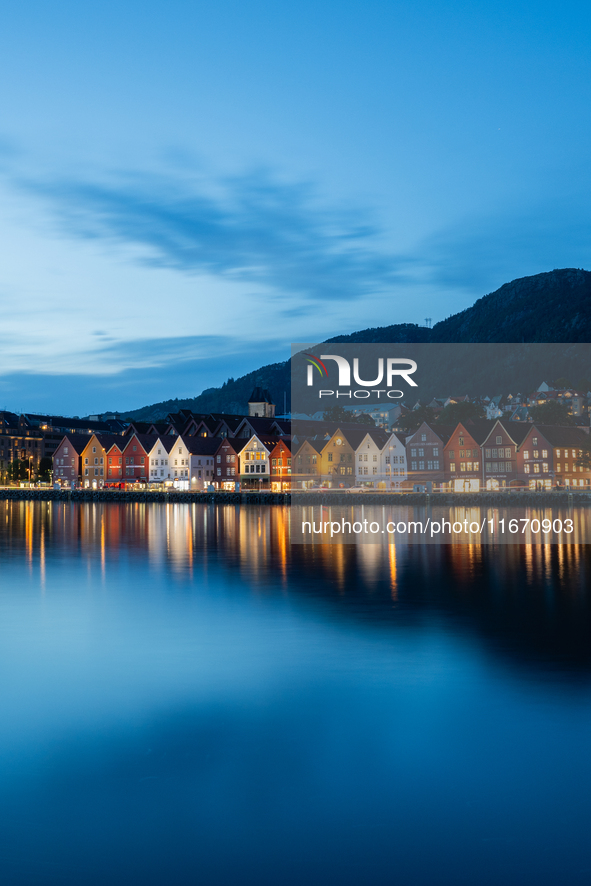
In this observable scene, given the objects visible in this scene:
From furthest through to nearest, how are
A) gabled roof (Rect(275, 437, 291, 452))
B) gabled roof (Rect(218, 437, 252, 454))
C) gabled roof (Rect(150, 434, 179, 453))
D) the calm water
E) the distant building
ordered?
1. the distant building
2. gabled roof (Rect(150, 434, 179, 453))
3. gabled roof (Rect(218, 437, 252, 454))
4. gabled roof (Rect(275, 437, 291, 452))
5. the calm water

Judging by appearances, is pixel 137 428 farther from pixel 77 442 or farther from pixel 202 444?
pixel 202 444

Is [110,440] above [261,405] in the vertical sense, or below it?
below

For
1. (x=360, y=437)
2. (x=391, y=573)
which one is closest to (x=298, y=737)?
(x=391, y=573)

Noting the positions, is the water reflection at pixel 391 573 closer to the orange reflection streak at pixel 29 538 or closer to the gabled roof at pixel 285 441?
the orange reflection streak at pixel 29 538

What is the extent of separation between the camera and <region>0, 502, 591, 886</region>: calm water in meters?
8.14

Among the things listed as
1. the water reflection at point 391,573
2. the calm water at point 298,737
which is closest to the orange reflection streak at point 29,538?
the water reflection at point 391,573

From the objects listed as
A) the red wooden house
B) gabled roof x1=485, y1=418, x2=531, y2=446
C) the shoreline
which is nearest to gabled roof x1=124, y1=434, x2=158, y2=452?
the shoreline

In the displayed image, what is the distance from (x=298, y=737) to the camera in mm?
11844

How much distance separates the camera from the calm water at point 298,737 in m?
8.14

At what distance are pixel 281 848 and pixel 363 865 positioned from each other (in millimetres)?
913

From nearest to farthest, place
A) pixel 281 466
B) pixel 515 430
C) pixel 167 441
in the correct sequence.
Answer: pixel 515 430 → pixel 281 466 → pixel 167 441

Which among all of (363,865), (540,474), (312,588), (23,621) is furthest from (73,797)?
(540,474)

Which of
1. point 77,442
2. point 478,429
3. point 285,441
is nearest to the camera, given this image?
point 478,429

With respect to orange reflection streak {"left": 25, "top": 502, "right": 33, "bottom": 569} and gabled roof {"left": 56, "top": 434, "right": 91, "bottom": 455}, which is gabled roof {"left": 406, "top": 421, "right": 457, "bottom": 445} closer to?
orange reflection streak {"left": 25, "top": 502, "right": 33, "bottom": 569}
